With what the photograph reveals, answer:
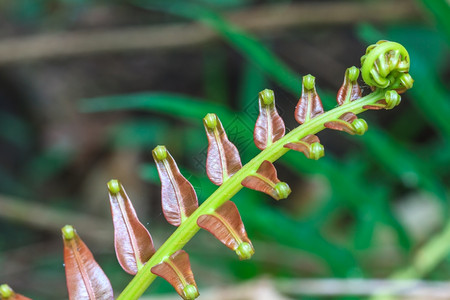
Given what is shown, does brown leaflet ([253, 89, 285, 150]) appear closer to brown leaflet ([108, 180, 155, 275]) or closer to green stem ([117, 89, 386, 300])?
green stem ([117, 89, 386, 300])

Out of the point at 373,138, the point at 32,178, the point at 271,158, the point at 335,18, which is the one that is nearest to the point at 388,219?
the point at 373,138

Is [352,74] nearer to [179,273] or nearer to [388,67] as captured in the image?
[388,67]

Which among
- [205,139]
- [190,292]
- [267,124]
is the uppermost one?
[205,139]

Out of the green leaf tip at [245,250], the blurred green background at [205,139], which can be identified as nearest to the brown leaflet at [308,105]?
the green leaf tip at [245,250]

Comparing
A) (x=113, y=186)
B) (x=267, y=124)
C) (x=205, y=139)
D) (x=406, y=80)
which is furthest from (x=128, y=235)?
(x=205, y=139)

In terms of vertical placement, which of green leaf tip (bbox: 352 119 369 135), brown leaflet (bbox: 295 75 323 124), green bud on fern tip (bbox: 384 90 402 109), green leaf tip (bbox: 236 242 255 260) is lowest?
green leaf tip (bbox: 236 242 255 260)

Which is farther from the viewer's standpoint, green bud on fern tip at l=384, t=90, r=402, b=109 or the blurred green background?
the blurred green background

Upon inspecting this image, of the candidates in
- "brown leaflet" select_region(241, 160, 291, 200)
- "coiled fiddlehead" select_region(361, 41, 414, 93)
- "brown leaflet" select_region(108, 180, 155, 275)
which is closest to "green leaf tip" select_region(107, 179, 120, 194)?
"brown leaflet" select_region(108, 180, 155, 275)

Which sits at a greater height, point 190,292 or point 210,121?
point 210,121

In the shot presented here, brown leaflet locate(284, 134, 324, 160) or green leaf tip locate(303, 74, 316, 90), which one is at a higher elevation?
green leaf tip locate(303, 74, 316, 90)
